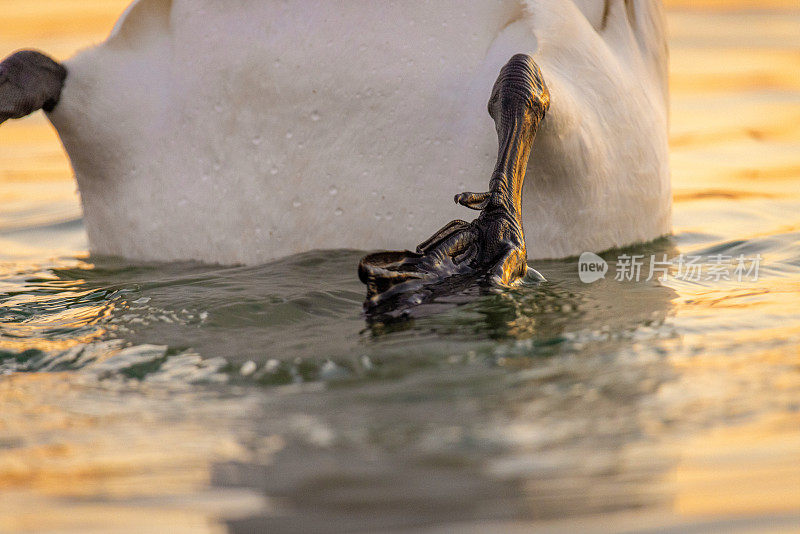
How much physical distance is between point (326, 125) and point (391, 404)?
1.33 meters

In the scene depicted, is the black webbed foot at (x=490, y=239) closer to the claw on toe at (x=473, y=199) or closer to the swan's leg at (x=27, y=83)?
the claw on toe at (x=473, y=199)

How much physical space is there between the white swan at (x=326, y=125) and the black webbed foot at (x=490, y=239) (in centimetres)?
19

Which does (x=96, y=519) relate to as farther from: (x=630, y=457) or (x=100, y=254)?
(x=100, y=254)

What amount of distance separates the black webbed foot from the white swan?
19 centimetres

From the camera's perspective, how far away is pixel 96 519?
5.82 ft

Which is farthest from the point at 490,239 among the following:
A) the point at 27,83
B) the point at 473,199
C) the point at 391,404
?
the point at 27,83

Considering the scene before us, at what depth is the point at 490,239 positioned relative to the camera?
8.95ft

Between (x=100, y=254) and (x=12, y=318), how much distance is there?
0.79 m

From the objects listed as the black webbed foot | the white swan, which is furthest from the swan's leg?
the black webbed foot


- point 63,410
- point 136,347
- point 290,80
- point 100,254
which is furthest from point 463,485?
point 100,254

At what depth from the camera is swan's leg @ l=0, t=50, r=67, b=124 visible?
3.35 m

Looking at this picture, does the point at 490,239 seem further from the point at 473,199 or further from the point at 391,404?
the point at 391,404

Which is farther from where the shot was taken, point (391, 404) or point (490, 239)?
point (490, 239)

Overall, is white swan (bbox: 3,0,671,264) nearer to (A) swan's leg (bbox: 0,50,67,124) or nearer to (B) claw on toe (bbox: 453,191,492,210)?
(A) swan's leg (bbox: 0,50,67,124)
